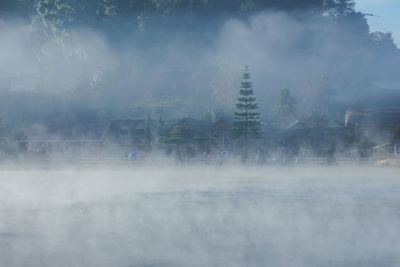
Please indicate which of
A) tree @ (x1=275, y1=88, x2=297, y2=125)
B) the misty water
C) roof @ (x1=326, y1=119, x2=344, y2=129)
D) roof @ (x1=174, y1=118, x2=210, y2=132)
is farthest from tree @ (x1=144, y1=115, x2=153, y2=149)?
the misty water

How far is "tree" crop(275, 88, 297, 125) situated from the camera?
156ft

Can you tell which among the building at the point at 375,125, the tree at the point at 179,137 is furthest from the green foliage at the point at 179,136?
the building at the point at 375,125

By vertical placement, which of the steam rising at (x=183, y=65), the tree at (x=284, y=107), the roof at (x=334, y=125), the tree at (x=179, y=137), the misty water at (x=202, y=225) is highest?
the steam rising at (x=183, y=65)

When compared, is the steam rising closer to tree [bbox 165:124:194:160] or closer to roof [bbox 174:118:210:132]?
roof [bbox 174:118:210:132]

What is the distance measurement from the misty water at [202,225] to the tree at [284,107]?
26.7m

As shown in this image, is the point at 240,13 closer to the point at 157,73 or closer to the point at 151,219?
the point at 157,73

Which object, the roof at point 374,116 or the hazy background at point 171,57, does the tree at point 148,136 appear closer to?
the hazy background at point 171,57

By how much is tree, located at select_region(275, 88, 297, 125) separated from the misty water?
26661mm

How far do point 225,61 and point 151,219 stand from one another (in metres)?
44.6

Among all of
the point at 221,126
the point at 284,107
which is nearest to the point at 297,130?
the point at 284,107

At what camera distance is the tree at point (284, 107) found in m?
47.5

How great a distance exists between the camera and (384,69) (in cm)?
6725

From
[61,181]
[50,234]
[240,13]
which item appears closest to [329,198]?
[50,234]

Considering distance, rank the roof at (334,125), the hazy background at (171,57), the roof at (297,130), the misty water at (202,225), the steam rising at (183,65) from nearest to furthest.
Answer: the misty water at (202,225)
the roof at (297,130)
the roof at (334,125)
the hazy background at (171,57)
the steam rising at (183,65)
